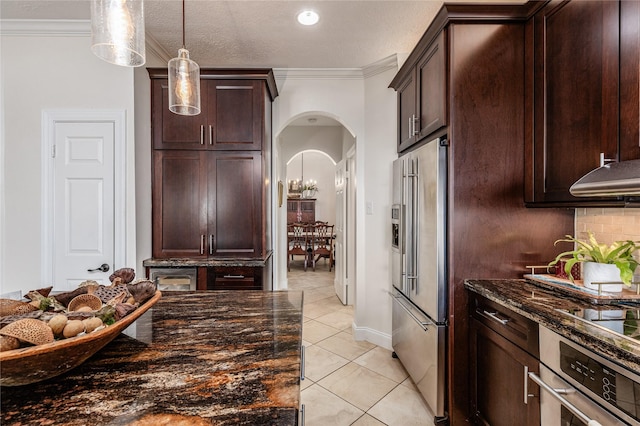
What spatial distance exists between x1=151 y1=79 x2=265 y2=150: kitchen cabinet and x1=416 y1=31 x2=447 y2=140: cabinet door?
1.32 meters

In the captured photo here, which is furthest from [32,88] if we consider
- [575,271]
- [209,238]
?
[575,271]

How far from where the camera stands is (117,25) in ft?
3.48

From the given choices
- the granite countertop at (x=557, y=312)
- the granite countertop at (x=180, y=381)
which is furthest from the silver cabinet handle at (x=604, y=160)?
the granite countertop at (x=180, y=381)

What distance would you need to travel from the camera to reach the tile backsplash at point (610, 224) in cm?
161

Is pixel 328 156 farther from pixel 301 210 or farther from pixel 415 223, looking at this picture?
pixel 301 210

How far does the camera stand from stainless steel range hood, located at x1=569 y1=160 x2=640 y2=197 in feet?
3.84

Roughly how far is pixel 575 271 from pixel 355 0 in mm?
2215

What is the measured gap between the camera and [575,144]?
5.14ft

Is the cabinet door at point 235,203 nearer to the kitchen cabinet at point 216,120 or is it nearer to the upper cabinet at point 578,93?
the kitchen cabinet at point 216,120

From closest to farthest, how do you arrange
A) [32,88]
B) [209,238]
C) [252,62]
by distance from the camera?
[32,88] < [209,238] < [252,62]

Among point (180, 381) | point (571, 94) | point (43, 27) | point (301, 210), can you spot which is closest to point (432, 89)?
point (571, 94)

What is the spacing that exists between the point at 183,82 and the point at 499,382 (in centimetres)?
217

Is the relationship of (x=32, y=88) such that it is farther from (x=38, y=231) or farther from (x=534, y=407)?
(x=534, y=407)

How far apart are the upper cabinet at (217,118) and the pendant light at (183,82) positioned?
1113 mm
